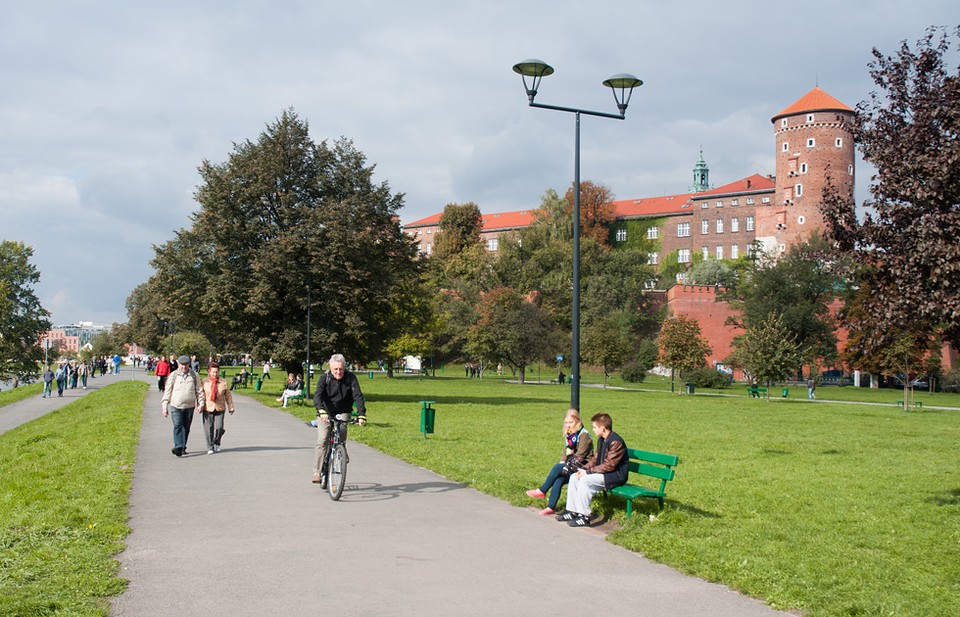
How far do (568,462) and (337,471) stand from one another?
2.83m

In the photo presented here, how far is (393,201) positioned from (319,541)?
28805 millimetres

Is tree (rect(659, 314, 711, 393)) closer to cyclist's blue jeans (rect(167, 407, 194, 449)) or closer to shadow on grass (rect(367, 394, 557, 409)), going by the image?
shadow on grass (rect(367, 394, 557, 409))

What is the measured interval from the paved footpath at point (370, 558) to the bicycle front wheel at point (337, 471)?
22 centimetres

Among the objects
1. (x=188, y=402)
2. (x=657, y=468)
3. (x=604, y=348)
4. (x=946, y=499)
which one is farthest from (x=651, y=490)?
(x=604, y=348)

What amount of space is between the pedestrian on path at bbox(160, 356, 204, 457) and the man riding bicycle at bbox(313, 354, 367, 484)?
4.50 meters

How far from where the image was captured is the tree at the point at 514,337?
71312 mm

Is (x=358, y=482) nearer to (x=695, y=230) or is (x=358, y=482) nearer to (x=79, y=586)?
(x=79, y=586)

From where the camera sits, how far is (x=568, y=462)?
1021cm

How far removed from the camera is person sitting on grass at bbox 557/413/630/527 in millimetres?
9430

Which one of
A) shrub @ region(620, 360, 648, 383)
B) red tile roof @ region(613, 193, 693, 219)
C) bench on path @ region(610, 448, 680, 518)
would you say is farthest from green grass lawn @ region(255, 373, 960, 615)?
red tile roof @ region(613, 193, 693, 219)

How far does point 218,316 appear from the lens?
33750 mm

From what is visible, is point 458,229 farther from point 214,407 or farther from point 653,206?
point 214,407

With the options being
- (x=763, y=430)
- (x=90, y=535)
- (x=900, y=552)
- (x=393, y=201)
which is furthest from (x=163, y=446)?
(x=393, y=201)

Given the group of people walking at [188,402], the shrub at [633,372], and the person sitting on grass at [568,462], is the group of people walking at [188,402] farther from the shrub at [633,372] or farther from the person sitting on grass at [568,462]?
the shrub at [633,372]
